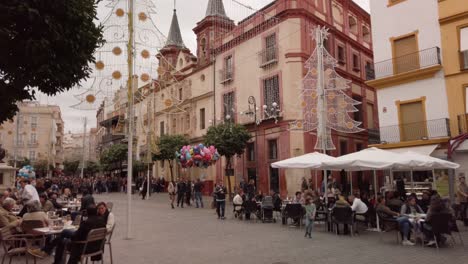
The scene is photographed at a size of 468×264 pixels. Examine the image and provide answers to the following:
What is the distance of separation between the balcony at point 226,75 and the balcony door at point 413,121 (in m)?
13.9

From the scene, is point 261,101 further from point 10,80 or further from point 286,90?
point 10,80

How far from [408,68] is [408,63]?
28 centimetres

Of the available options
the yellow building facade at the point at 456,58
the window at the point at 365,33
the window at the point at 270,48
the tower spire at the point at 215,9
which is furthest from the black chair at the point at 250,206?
the tower spire at the point at 215,9

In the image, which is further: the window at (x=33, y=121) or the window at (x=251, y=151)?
the window at (x=33, y=121)

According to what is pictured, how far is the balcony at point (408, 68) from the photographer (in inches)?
708

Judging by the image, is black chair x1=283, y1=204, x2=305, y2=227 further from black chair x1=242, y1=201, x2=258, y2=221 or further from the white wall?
the white wall

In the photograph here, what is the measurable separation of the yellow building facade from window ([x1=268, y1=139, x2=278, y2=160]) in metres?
11.0

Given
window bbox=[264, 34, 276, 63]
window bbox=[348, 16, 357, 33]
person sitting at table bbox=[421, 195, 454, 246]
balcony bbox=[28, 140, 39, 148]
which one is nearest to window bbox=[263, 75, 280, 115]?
window bbox=[264, 34, 276, 63]

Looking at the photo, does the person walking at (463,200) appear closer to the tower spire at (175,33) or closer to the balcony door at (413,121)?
the balcony door at (413,121)

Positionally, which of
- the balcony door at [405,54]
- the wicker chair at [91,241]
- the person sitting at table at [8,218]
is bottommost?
the wicker chair at [91,241]

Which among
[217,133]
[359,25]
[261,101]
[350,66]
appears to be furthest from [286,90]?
[359,25]

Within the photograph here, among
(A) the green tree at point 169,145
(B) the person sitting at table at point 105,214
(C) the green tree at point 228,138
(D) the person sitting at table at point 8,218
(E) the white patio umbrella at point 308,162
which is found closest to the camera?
(B) the person sitting at table at point 105,214

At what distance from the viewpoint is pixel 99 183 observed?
3728cm

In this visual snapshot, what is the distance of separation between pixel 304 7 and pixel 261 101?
22.9 feet
